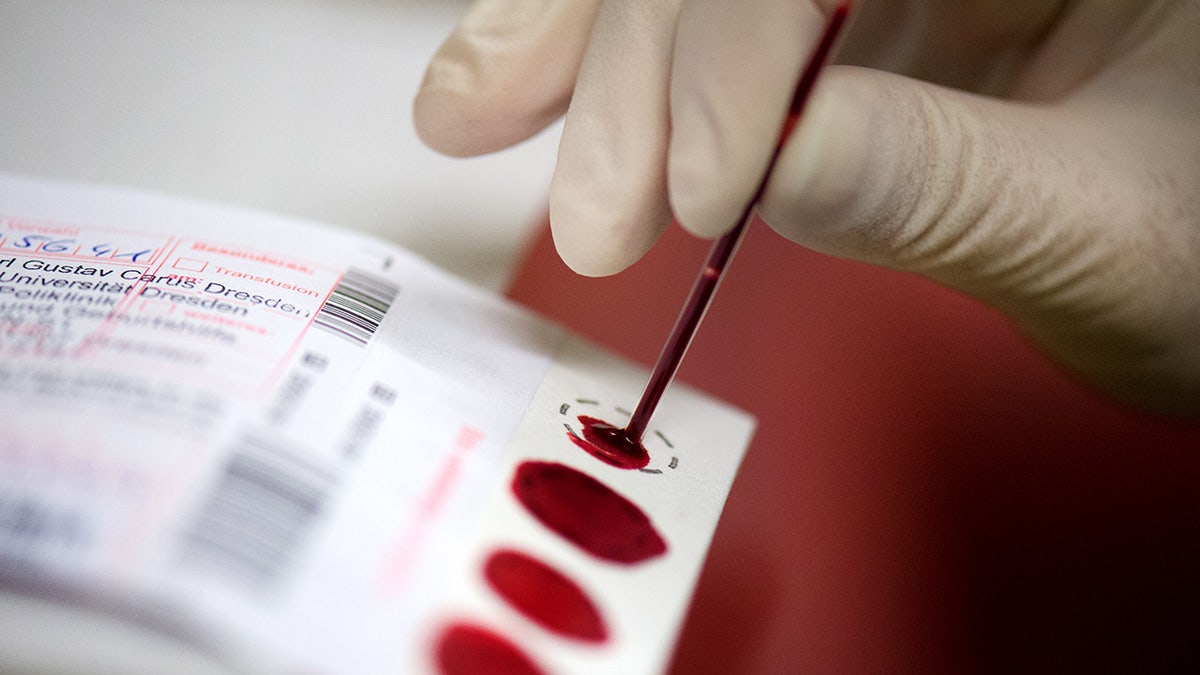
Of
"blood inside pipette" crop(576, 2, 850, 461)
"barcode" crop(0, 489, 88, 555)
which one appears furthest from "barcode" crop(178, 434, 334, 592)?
"blood inside pipette" crop(576, 2, 850, 461)

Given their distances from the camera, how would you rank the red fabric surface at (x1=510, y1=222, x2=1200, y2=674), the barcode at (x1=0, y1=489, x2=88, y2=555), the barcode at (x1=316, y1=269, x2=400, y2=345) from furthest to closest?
the red fabric surface at (x1=510, y1=222, x2=1200, y2=674) < the barcode at (x1=316, y1=269, x2=400, y2=345) < the barcode at (x1=0, y1=489, x2=88, y2=555)

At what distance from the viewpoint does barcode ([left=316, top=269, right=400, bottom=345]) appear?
41cm

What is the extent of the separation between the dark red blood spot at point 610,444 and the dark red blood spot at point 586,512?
0.02 metres

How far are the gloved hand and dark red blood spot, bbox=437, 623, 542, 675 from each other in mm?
193

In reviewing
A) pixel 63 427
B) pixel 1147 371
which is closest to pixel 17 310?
pixel 63 427

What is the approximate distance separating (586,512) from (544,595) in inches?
2.0

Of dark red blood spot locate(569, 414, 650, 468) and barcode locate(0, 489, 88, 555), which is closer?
barcode locate(0, 489, 88, 555)

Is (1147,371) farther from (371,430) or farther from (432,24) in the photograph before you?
(432,24)

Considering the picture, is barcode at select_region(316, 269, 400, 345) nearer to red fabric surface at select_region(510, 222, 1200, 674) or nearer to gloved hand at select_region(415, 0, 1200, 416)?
gloved hand at select_region(415, 0, 1200, 416)

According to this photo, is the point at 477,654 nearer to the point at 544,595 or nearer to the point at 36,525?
the point at 544,595

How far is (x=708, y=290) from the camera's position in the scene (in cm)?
41

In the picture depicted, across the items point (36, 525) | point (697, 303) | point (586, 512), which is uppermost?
point (697, 303)

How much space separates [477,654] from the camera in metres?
0.31

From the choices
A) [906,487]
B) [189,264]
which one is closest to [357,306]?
[189,264]
